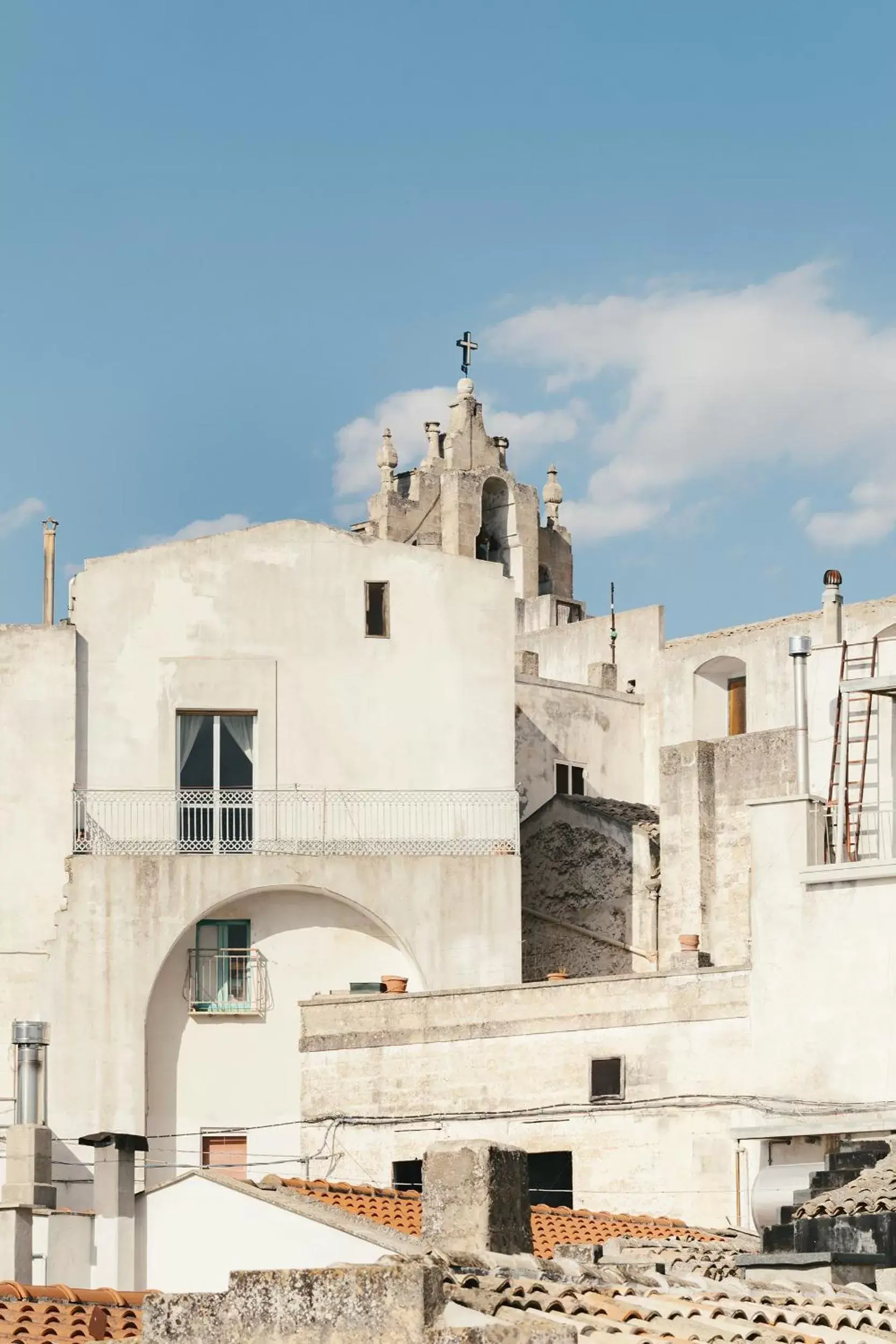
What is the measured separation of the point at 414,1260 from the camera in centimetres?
912

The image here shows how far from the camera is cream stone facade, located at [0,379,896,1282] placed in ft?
95.4

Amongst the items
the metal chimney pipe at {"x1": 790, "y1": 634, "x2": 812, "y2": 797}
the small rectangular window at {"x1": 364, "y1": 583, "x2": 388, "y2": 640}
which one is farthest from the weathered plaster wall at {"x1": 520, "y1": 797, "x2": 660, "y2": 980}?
the metal chimney pipe at {"x1": 790, "y1": 634, "x2": 812, "y2": 797}

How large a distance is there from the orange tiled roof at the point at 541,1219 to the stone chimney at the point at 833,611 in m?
17.8

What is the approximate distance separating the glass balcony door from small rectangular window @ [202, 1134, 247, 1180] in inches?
152

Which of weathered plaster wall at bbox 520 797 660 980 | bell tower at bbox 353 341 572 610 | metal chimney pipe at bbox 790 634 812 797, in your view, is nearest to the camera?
metal chimney pipe at bbox 790 634 812 797

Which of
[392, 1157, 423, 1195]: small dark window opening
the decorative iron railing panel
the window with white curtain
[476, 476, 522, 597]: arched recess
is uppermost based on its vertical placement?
[476, 476, 522, 597]: arched recess

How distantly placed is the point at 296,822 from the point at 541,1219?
12.2m

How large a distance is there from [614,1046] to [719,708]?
15524mm

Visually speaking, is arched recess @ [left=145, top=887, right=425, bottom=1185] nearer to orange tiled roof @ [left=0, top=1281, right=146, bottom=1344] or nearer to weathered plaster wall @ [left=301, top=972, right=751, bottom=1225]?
weathered plaster wall @ [left=301, top=972, right=751, bottom=1225]

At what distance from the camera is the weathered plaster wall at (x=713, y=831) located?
38281 millimetres

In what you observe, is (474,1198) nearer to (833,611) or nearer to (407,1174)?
(407,1174)

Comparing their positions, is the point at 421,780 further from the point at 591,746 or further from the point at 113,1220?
the point at 113,1220

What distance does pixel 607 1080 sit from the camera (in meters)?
30.2

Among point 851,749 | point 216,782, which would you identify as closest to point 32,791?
point 216,782
